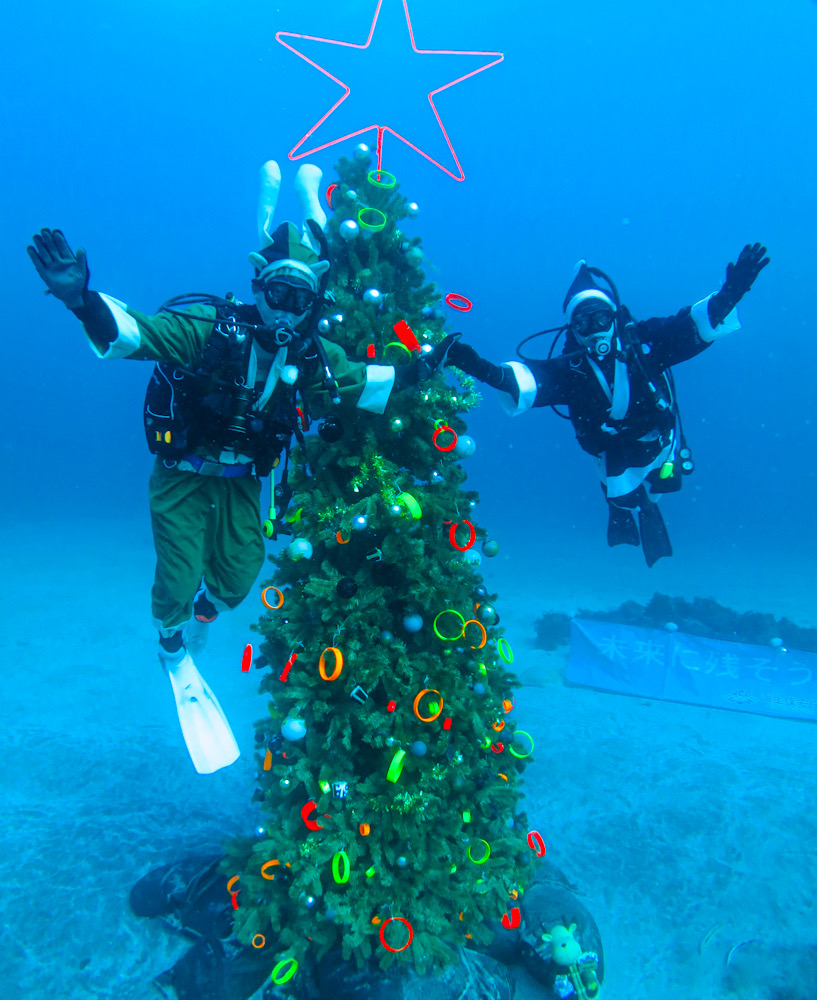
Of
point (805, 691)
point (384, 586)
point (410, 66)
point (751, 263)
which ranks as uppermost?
point (410, 66)

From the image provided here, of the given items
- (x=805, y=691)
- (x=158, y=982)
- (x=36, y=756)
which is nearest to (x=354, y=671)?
(x=158, y=982)

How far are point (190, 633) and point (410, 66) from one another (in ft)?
228

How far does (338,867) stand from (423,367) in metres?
3.36

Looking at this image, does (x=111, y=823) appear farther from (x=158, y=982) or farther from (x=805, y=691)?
(x=805, y=691)

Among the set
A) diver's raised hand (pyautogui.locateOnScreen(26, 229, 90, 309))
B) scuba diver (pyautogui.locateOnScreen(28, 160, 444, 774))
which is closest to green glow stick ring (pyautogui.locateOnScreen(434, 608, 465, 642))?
scuba diver (pyautogui.locateOnScreen(28, 160, 444, 774))

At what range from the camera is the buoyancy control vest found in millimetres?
3469

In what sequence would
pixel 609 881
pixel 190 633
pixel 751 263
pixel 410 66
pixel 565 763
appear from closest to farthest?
pixel 751 263 < pixel 190 633 < pixel 609 881 < pixel 565 763 < pixel 410 66

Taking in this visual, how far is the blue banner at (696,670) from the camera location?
8555 mm

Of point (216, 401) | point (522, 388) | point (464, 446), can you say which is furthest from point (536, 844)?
point (216, 401)

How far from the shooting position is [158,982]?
3760 mm

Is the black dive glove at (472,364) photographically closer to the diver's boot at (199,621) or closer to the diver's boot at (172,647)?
the diver's boot at (199,621)

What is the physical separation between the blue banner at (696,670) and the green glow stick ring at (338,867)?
24.3ft

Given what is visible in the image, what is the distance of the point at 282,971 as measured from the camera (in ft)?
10.9

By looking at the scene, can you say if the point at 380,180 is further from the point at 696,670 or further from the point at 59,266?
the point at 696,670
